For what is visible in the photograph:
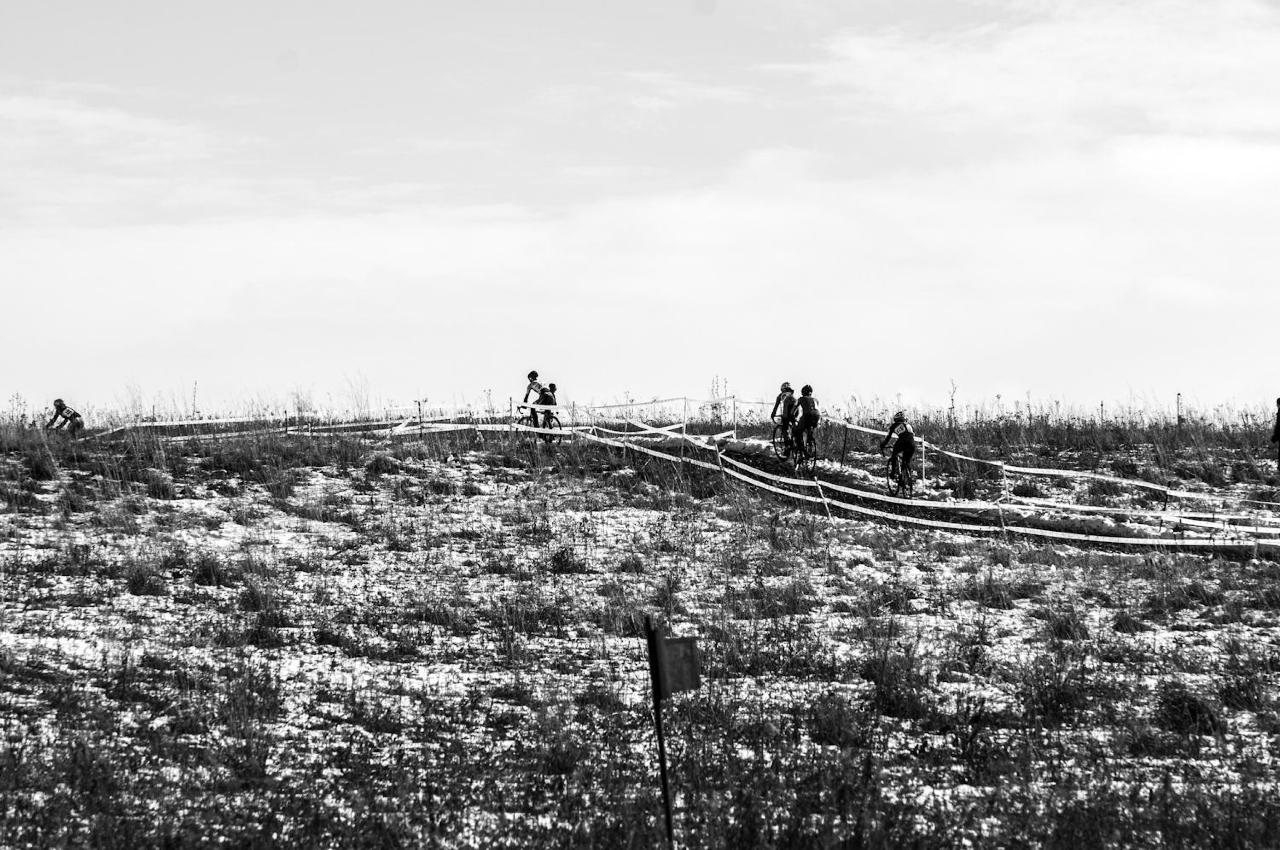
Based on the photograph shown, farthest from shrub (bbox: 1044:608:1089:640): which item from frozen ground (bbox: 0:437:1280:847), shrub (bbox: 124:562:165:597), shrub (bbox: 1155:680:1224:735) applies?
shrub (bbox: 124:562:165:597)

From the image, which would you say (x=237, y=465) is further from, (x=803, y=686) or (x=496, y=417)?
(x=803, y=686)

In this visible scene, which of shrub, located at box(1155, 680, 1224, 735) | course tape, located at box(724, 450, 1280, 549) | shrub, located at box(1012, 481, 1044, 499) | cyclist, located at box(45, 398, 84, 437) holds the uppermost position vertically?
cyclist, located at box(45, 398, 84, 437)

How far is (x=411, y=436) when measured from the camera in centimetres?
2983

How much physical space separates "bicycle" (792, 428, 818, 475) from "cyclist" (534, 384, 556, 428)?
17.8 ft

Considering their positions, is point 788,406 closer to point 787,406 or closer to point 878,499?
point 787,406

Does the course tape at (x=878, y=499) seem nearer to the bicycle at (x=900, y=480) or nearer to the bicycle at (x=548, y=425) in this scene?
the bicycle at (x=548, y=425)

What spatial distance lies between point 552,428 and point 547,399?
647 millimetres

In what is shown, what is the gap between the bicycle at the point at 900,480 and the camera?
1026 inches

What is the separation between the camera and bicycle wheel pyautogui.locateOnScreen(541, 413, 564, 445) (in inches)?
1148

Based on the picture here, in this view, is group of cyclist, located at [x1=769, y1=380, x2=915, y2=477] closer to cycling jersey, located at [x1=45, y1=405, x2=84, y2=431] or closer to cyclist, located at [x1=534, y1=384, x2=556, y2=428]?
cyclist, located at [x1=534, y1=384, x2=556, y2=428]

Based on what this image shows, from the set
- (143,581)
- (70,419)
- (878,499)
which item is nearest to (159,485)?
(70,419)

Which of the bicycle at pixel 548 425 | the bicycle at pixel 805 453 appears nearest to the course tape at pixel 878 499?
the bicycle at pixel 548 425

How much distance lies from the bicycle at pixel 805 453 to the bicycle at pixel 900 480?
4.94 feet

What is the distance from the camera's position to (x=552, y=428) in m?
29.6
